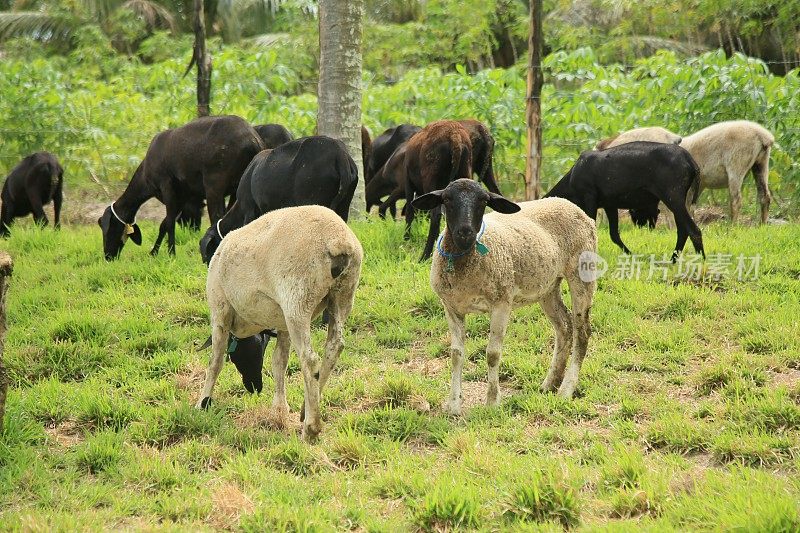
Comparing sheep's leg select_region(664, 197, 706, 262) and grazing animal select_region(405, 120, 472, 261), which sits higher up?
grazing animal select_region(405, 120, 472, 261)

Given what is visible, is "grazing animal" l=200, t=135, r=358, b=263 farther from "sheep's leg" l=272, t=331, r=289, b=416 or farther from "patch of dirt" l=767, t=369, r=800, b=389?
"patch of dirt" l=767, t=369, r=800, b=389

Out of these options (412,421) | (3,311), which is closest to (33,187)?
(3,311)

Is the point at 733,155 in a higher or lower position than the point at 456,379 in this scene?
higher

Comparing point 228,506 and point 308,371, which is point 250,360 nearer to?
point 308,371

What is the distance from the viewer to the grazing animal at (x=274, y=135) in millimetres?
11914

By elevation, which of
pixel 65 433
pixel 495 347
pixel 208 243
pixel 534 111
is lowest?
pixel 65 433

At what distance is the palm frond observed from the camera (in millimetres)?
32438

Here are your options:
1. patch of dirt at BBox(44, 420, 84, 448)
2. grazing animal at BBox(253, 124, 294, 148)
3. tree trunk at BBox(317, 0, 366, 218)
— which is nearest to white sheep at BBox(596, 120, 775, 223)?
tree trunk at BBox(317, 0, 366, 218)

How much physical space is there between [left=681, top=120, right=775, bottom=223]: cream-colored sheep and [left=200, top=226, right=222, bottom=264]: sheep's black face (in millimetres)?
6321

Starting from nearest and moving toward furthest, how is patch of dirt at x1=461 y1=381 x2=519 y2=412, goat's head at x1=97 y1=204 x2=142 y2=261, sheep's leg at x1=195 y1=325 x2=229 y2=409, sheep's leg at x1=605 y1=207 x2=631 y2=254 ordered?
1. sheep's leg at x1=195 y1=325 x2=229 y2=409
2. patch of dirt at x1=461 y1=381 x2=519 y2=412
3. sheep's leg at x1=605 y1=207 x2=631 y2=254
4. goat's head at x1=97 y1=204 x2=142 y2=261

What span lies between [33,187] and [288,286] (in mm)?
8631

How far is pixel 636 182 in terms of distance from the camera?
958 centimetres

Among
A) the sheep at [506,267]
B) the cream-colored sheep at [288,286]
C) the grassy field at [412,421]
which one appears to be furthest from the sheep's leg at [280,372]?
the sheep at [506,267]

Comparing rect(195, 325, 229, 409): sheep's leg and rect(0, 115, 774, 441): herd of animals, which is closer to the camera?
rect(0, 115, 774, 441): herd of animals
